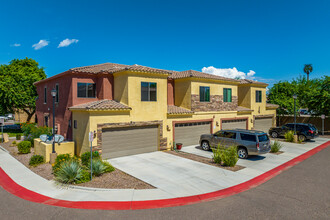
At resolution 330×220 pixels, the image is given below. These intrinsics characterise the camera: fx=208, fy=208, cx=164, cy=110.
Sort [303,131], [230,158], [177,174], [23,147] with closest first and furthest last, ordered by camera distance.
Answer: [177,174]
[230,158]
[23,147]
[303,131]

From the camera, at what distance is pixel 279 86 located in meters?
34.2

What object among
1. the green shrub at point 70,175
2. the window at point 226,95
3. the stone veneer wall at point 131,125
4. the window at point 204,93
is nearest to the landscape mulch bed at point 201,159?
the stone veneer wall at point 131,125

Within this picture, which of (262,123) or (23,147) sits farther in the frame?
(262,123)

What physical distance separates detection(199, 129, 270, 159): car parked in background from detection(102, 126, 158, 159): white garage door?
4547 mm

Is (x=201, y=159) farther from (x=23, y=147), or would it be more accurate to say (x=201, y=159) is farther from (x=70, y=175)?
(x=23, y=147)

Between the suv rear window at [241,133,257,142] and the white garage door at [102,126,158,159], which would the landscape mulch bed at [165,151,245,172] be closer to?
the white garage door at [102,126,158,159]

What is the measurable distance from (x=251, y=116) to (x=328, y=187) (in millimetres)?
15521

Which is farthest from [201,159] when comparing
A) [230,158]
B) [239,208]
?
[239,208]

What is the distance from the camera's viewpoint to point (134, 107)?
48.3ft

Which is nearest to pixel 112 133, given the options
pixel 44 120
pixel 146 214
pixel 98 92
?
pixel 98 92

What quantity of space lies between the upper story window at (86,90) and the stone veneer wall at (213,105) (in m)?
8.30

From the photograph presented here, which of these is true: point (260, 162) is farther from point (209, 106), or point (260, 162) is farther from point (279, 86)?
point (279, 86)

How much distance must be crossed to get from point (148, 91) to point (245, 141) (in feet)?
25.0

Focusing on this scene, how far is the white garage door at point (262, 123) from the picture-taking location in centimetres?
2520
